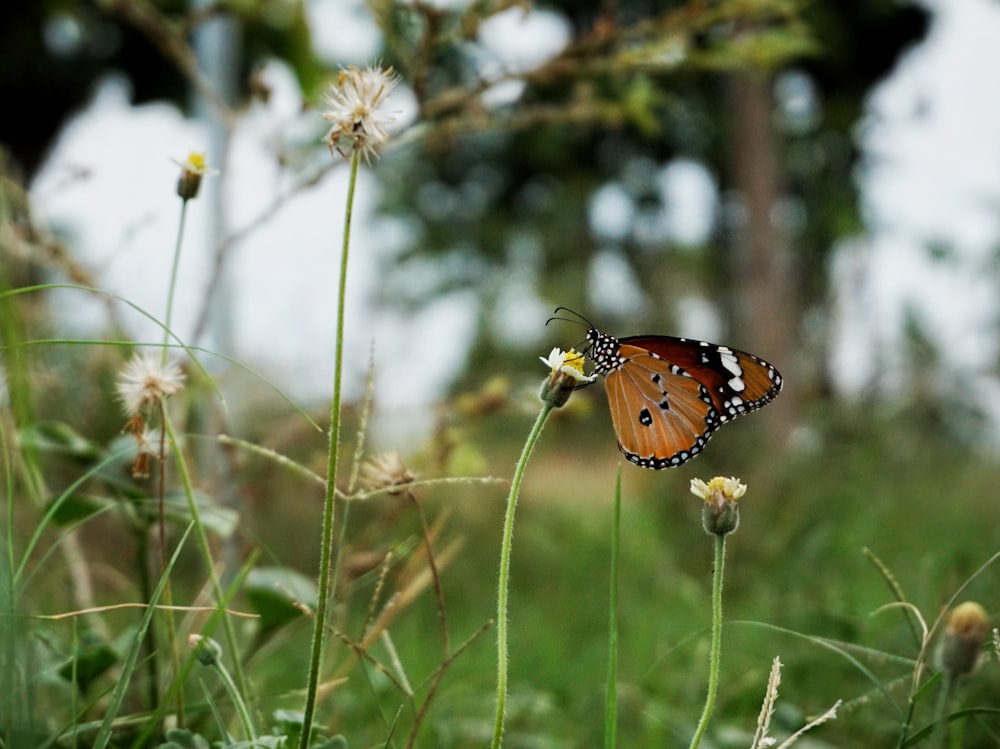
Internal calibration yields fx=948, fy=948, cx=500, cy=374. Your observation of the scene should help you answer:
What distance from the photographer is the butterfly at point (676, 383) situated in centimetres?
121

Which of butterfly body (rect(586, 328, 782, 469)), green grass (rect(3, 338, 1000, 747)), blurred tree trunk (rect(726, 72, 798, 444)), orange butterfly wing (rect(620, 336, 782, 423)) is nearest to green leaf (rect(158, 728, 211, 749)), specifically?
green grass (rect(3, 338, 1000, 747))

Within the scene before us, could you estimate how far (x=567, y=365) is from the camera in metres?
0.62

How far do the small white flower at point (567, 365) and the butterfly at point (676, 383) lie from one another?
0.54 meters

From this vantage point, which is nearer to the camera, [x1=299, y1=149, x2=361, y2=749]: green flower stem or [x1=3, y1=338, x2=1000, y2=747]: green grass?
[x1=299, y1=149, x2=361, y2=749]: green flower stem

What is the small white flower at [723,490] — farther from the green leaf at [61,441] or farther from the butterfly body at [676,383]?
the green leaf at [61,441]

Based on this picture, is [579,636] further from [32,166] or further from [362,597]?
[32,166]

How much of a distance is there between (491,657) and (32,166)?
8616 millimetres

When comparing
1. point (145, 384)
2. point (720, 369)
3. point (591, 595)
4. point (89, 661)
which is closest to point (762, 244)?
point (591, 595)

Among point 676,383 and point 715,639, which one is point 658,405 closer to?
point 676,383

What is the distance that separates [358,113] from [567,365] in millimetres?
204

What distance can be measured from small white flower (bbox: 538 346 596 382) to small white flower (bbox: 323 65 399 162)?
0.56 ft

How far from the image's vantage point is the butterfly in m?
1.21

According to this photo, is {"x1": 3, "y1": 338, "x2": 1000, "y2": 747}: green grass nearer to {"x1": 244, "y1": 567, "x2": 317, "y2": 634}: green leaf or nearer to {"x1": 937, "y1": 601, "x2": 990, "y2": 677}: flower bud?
{"x1": 244, "y1": 567, "x2": 317, "y2": 634}: green leaf

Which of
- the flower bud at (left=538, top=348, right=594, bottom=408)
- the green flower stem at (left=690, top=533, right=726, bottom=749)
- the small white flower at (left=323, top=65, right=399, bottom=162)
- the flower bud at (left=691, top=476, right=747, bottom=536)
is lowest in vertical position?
the green flower stem at (left=690, top=533, right=726, bottom=749)
